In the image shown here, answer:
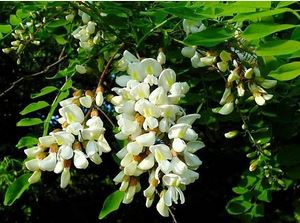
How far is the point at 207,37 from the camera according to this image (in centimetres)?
120

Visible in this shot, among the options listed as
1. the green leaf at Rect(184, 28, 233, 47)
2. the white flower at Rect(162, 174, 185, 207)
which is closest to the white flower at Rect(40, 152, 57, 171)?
the white flower at Rect(162, 174, 185, 207)

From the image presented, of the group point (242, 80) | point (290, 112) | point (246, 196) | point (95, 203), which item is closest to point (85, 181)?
point (95, 203)

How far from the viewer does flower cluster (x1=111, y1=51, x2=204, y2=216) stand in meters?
1.22

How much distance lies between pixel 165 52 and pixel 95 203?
1.79 metres

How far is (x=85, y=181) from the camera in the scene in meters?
3.14

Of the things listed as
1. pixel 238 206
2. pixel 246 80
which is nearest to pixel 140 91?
pixel 246 80

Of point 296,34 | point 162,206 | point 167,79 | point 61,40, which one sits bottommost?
point 61,40

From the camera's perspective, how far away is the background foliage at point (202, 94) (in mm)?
1227

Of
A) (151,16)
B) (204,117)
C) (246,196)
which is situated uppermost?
(151,16)

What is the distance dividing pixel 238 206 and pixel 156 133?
26.8 inches

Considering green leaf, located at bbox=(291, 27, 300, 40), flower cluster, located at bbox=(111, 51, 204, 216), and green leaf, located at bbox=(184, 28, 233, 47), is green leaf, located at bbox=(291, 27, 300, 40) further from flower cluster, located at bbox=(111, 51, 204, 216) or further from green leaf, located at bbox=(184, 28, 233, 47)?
flower cluster, located at bbox=(111, 51, 204, 216)

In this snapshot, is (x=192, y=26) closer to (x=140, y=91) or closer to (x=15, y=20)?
(x=140, y=91)

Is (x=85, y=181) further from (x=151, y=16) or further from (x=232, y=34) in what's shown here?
(x=232, y=34)

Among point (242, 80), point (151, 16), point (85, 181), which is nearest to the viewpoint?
point (242, 80)
